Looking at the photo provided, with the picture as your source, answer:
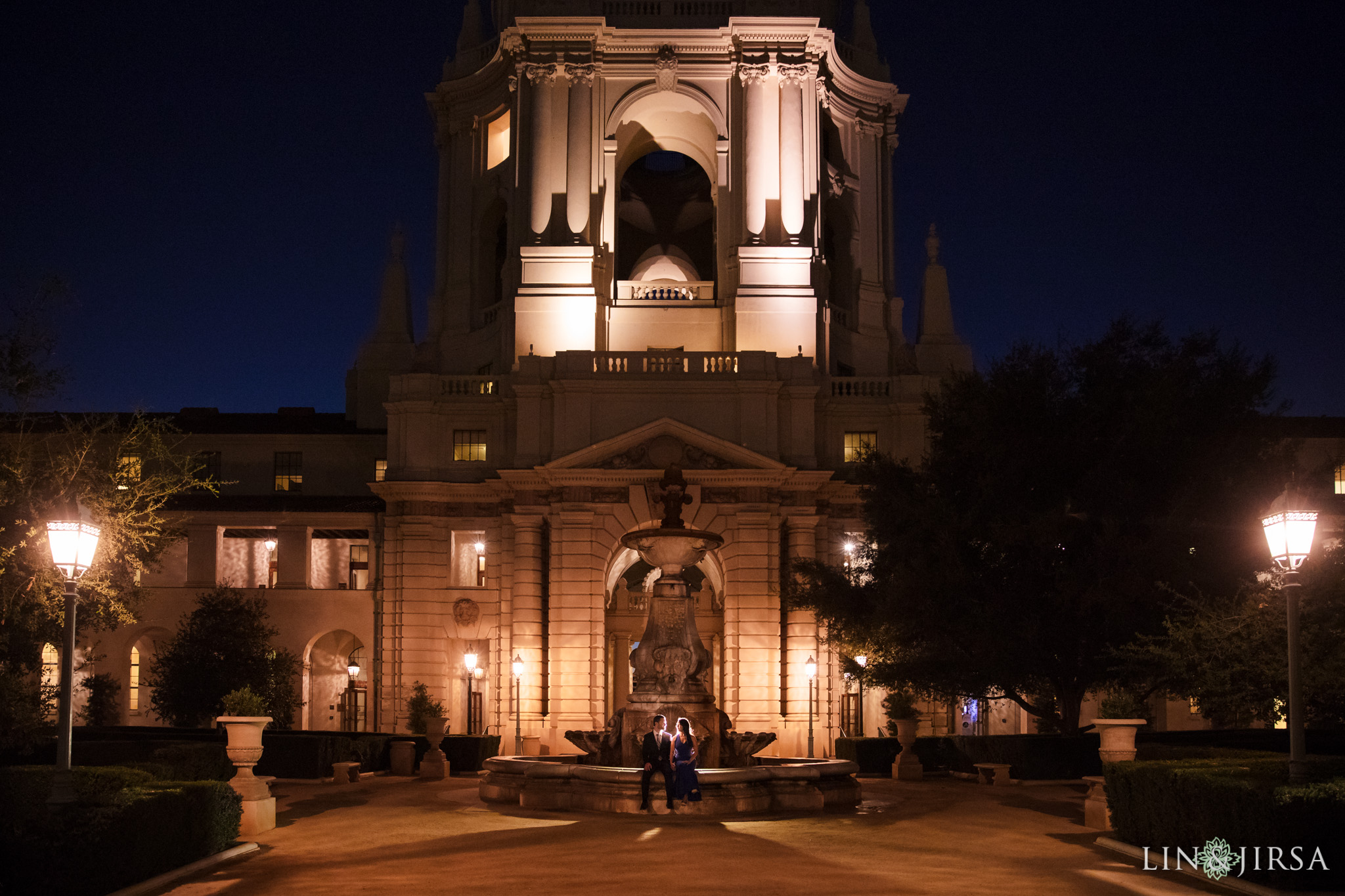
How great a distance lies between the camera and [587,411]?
53875 mm

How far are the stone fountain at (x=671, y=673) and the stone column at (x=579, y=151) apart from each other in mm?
30885

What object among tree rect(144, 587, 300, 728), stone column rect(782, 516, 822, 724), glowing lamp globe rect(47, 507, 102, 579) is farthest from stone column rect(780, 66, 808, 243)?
glowing lamp globe rect(47, 507, 102, 579)

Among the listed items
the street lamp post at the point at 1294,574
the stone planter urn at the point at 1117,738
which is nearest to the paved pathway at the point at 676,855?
the stone planter urn at the point at 1117,738

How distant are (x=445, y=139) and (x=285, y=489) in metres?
19.4

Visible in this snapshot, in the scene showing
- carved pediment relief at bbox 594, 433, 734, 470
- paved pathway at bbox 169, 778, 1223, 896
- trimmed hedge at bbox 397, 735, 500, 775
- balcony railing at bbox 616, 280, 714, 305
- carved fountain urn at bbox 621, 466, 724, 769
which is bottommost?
trimmed hedge at bbox 397, 735, 500, 775

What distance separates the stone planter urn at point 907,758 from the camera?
42.3m

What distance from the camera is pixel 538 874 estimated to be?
60.7 feet

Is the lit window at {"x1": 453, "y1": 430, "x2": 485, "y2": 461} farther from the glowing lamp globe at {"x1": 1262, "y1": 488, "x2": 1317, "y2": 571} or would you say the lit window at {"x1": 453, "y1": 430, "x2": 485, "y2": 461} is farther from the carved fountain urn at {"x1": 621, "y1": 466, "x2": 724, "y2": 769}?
the glowing lamp globe at {"x1": 1262, "y1": 488, "x2": 1317, "y2": 571}

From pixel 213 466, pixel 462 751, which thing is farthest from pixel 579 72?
pixel 462 751

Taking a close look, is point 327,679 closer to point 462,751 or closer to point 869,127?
point 462,751

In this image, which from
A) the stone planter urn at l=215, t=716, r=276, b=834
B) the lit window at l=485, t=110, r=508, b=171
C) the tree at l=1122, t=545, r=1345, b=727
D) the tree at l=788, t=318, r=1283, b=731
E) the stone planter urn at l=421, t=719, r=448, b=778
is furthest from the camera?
the lit window at l=485, t=110, r=508, b=171

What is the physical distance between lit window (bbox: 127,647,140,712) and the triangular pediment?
2073cm

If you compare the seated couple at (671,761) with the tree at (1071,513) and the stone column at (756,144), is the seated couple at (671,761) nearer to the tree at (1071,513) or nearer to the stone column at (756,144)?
the tree at (1071,513)

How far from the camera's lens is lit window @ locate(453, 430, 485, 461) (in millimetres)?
57781
